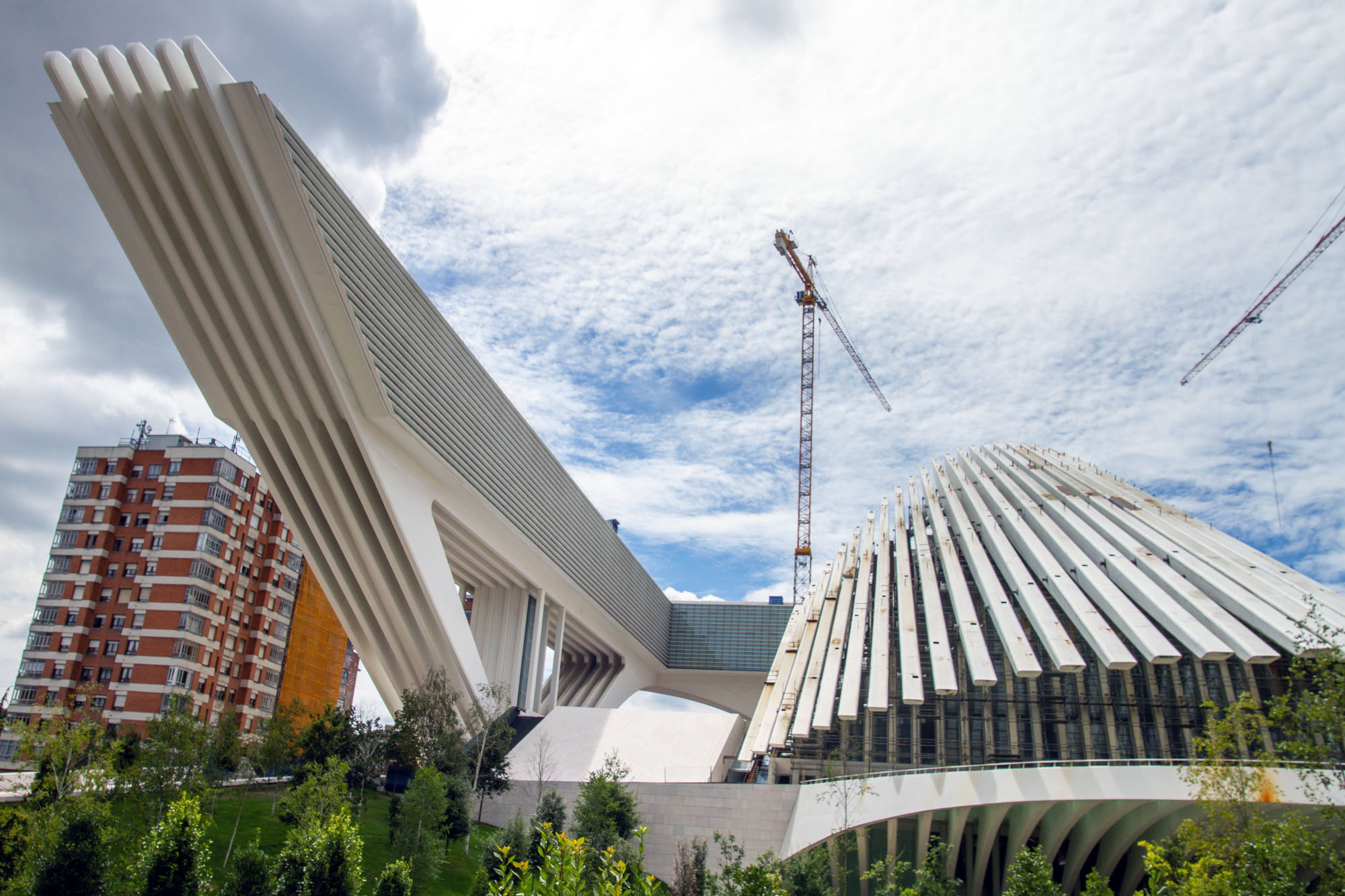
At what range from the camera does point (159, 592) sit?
49.2 meters

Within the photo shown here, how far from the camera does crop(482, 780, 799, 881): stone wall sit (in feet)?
90.5

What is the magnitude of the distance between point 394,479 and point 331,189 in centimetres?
993

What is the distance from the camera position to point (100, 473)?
52.9 metres

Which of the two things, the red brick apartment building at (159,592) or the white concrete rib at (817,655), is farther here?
Answer: the red brick apartment building at (159,592)

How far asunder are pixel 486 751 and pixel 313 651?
32496mm

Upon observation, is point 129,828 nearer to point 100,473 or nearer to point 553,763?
point 553,763

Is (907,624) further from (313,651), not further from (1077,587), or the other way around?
(313,651)

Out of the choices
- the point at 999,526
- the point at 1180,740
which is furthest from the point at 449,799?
the point at 999,526

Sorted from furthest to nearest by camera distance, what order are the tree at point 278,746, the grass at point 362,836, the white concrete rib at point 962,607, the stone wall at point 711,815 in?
the tree at point 278,746, the stone wall at point 711,815, the white concrete rib at point 962,607, the grass at point 362,836

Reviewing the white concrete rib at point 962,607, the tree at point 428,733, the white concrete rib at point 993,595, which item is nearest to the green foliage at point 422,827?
the tree at point 428,733

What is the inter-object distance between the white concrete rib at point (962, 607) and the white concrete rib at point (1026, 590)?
1.43m

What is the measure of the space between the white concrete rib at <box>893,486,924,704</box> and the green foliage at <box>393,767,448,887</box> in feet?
44.2

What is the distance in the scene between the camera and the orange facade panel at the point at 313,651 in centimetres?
5731

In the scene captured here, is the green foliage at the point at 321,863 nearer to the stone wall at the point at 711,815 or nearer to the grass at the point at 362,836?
the grass at the point at 362,836
